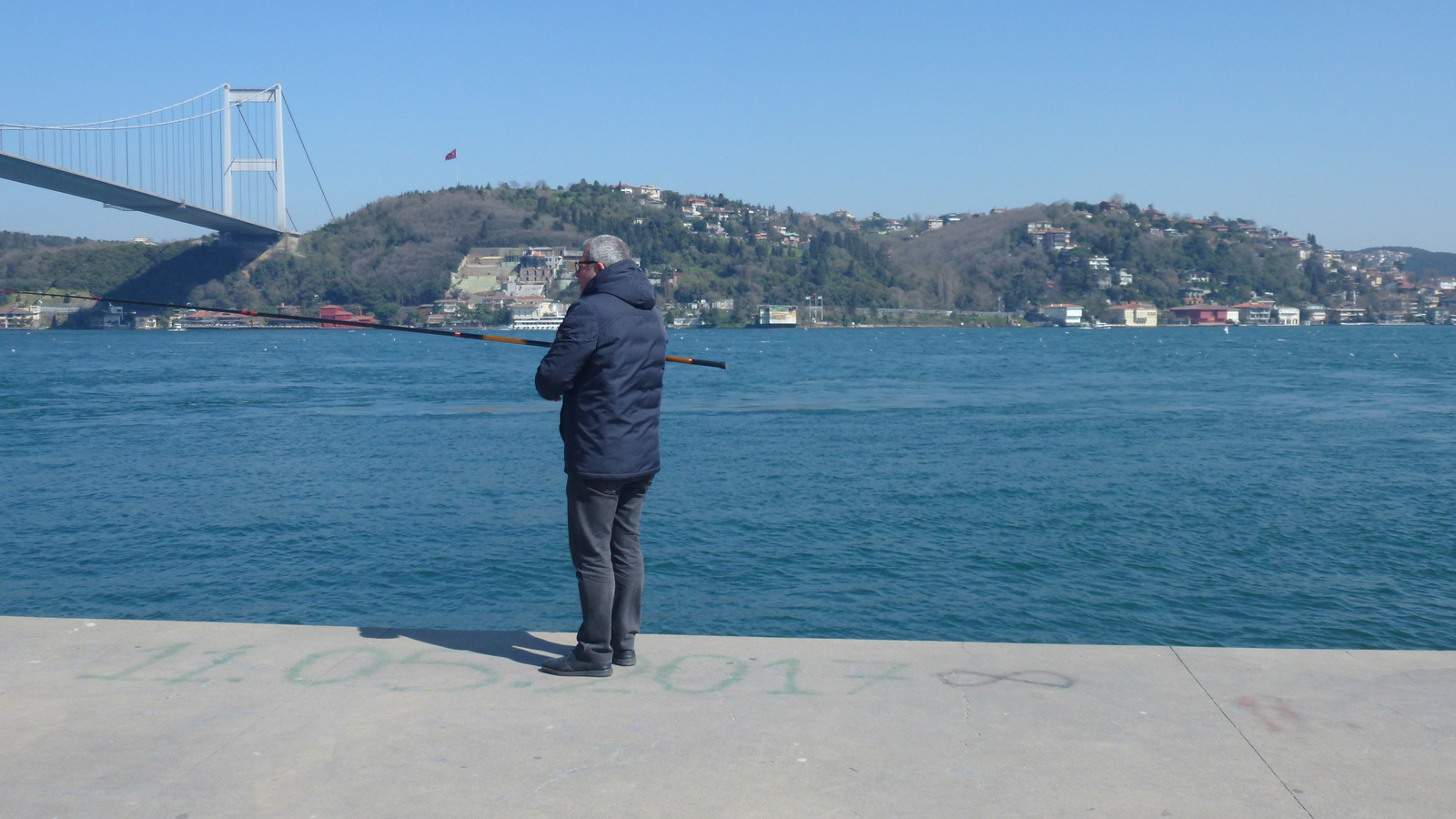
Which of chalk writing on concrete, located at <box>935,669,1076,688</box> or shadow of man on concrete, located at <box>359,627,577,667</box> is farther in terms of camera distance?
shadow of man on concrete, located at <box>359,627,577,667</box>

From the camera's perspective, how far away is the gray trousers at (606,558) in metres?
2.99

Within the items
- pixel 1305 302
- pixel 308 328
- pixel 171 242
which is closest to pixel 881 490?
pixel 171 242

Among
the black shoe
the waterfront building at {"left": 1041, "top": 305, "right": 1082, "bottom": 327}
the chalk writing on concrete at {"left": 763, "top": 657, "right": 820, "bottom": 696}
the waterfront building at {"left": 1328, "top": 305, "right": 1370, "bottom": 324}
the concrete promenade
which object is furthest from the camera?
the waterfront building at {"left": 1328, "top": 305, "right": 1370, "bottom": 324}

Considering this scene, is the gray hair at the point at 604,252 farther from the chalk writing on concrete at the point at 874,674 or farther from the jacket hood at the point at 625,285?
the chalk writing on concrete at the point at 874,674

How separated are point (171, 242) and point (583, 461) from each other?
7850 cm

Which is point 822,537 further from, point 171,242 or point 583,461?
point 171,242

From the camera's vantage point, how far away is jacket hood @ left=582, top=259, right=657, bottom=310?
121 inches

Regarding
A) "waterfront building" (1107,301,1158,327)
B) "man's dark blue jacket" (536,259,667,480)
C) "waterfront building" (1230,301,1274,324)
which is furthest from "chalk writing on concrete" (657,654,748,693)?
"waterfront building" (1230,301,1274,324)

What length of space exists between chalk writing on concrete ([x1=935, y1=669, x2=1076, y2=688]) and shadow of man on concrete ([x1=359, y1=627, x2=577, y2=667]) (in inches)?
41.0

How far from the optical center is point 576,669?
9.63 feet

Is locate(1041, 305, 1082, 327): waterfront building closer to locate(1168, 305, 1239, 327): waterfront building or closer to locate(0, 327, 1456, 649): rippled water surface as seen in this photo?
locate(1168, 305, 1239, 327): waterfront building

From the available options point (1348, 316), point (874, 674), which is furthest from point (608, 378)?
point (1348, 316)

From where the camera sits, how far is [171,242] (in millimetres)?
72938

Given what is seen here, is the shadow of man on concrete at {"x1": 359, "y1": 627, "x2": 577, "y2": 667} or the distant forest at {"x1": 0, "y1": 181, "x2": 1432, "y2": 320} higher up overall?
the distant forest at {"x1": 0, "y1": 181, "x2": 1432, "y2": 320}
